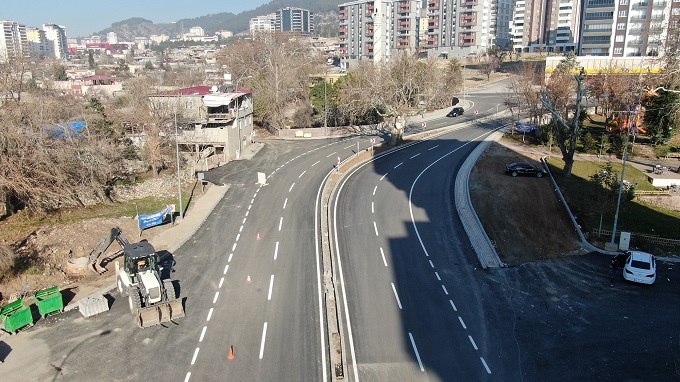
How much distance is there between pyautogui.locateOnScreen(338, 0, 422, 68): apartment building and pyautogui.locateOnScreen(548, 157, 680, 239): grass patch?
368 ft

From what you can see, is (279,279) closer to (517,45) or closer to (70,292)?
(70,292)

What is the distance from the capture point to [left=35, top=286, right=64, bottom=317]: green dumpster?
21.9 meters

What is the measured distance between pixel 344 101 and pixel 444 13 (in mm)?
104884

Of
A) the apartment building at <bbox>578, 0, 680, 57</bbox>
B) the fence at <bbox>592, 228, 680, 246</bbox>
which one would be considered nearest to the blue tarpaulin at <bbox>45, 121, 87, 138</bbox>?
the fence at <bbox>592, 228, 680, 246</bbox>

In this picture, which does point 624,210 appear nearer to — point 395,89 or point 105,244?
point 395,89

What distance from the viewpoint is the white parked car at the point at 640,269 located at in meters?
25.5

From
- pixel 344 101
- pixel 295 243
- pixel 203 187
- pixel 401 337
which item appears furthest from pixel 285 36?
pixel 401 337

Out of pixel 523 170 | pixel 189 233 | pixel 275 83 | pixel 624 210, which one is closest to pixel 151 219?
pixel 189 233

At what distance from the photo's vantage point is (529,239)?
103 feet

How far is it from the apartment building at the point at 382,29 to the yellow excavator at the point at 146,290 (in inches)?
5248

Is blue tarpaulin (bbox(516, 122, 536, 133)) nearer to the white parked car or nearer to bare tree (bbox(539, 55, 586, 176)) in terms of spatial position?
bare tree (bbox(539, 55, 586, 176))

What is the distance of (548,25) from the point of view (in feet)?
570

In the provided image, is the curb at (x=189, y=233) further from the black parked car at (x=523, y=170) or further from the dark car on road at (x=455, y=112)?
the dark car on road at (x=455, y=112)

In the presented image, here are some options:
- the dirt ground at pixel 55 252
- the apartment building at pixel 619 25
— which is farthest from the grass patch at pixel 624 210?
the apartment building at pixel 619 25
